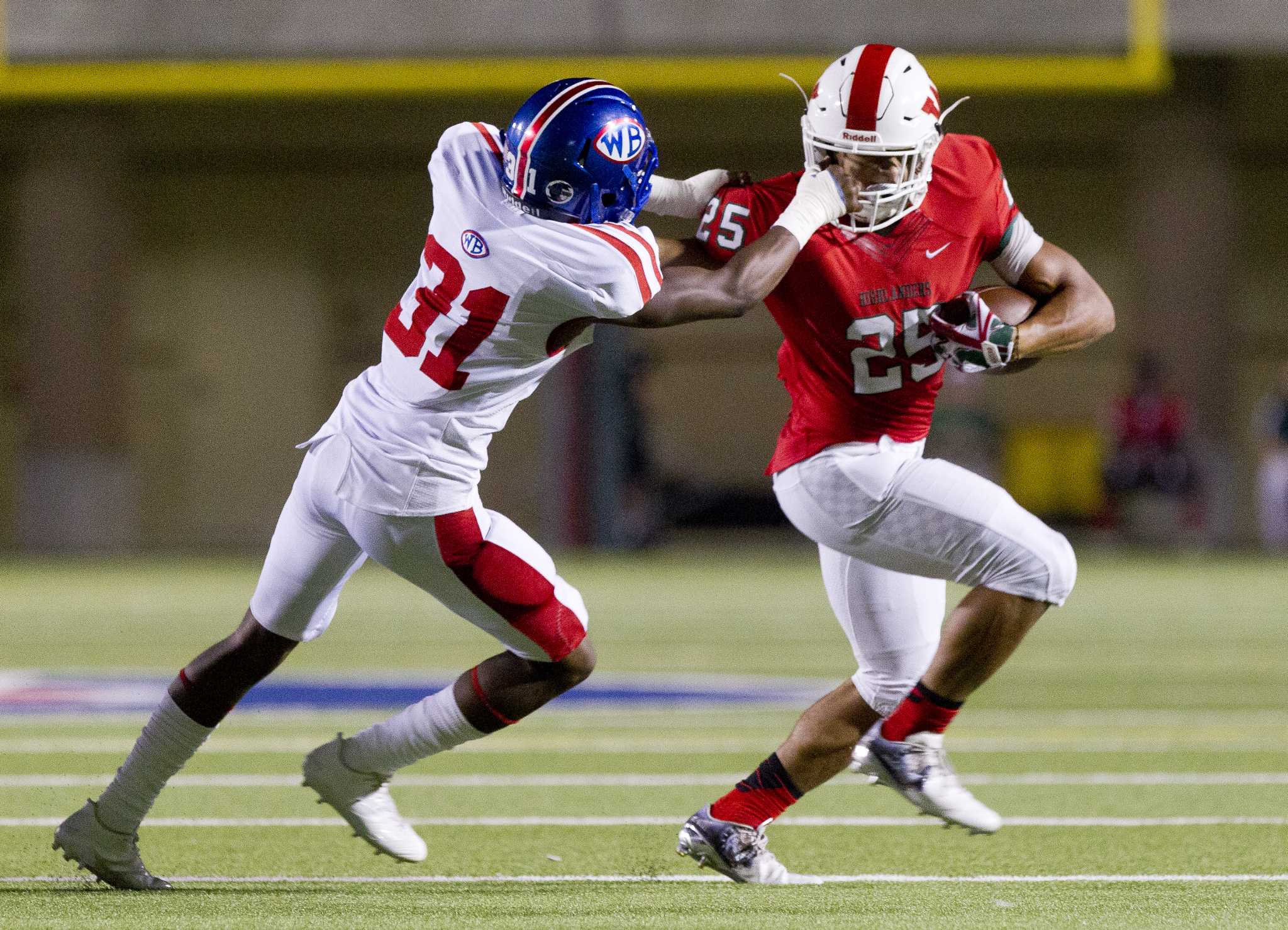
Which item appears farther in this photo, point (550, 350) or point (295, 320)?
point (295, 320)

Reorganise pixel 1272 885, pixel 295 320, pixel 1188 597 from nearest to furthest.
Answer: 1. pixel 1272 885
2. pixel 1188 597
3. pixel 295 320

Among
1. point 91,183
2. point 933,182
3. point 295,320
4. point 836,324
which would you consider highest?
point 933,182

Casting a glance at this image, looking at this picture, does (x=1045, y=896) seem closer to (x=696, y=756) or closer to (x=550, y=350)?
(x=550, y=350)

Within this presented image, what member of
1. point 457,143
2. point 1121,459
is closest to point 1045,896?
point 457,143

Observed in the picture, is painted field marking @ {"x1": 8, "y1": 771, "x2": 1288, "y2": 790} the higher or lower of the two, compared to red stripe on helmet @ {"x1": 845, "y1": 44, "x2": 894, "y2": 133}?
lower

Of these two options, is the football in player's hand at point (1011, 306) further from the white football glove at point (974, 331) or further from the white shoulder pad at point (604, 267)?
the white shoulder pad at point (604, 267)

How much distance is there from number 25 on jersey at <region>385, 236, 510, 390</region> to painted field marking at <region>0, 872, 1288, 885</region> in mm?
1108

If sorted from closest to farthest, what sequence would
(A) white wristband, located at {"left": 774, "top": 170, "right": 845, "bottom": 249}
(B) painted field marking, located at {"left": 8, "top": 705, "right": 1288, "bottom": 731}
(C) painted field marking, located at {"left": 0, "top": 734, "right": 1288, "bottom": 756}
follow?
(A) white wristband, located at {"left": 774, "top": 170, "right": 845, "bottom": 249} → (C) painted field marking, located at {"left": 0, "top": 734, "right": 1288, "bottom": 756} → (B) painted field marking, located at {"left": 8, "top": 705, "right": 1288, "bottom": 731}

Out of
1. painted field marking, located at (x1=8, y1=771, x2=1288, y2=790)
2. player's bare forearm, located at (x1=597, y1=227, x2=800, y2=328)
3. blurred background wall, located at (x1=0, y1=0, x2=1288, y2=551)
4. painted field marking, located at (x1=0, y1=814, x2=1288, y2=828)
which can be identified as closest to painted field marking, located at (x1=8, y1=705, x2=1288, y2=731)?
painted field marking, located at (x1=8, y1=771, x2=1288, y2=790)

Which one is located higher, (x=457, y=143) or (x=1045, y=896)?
(x=457, y=143)

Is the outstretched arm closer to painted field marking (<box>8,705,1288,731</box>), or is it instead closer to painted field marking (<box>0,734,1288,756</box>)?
painted field marking (<box>0,734,1288,756</box>)

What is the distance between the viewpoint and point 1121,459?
52.4 ft

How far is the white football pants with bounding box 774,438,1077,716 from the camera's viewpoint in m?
3.93

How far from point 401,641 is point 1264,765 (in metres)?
4.76
